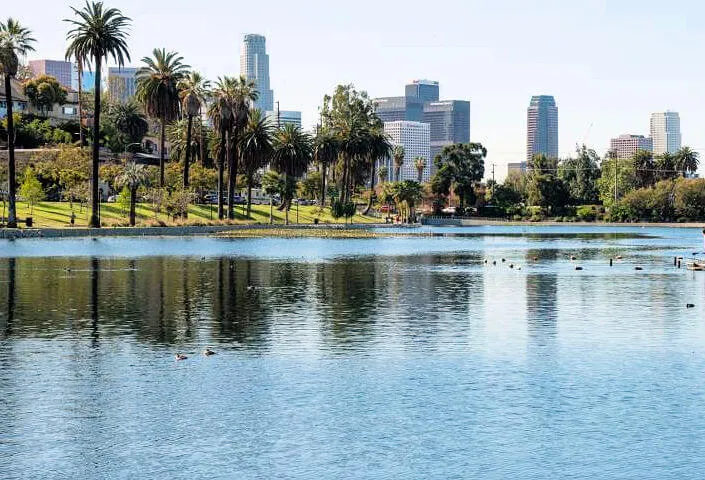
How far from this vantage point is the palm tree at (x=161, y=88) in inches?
5778

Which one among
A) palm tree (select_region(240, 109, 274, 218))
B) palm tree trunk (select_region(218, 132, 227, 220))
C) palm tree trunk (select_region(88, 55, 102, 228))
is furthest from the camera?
palm tree (select_region(240, 109, 274, 218))

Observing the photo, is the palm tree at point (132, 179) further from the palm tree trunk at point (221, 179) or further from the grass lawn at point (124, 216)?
the palm tree trunk at point (221, 179)

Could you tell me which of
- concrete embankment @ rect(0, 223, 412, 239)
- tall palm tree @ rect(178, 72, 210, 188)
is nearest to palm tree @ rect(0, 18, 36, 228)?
concrete embankment @ rect(0, 223, 412, 239)

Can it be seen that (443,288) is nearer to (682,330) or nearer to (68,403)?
(682,330)

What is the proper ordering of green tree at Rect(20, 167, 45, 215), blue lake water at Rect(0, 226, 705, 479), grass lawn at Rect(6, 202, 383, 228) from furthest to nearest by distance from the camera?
grass lawn at Rect(6, 202, 383, 228) < green tree at Rect(20, 167, 45, 215) < blue lake water at Rect(0, 226, 705, 479)

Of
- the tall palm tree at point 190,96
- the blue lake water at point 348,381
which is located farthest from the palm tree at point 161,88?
the blue lake water at point 348,381

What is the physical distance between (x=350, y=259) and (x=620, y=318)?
1634 inches

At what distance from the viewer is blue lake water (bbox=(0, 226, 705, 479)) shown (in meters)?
19.5

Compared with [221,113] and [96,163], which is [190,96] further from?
[96,163]

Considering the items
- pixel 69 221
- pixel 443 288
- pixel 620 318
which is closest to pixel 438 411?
pixel 620 318

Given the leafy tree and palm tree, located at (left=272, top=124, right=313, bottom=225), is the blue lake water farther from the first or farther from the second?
the leafy tree

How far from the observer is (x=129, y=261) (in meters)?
73.3

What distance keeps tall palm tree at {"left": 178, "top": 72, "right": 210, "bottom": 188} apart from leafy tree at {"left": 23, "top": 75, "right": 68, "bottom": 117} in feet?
143

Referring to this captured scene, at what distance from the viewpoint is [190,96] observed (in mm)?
149125
